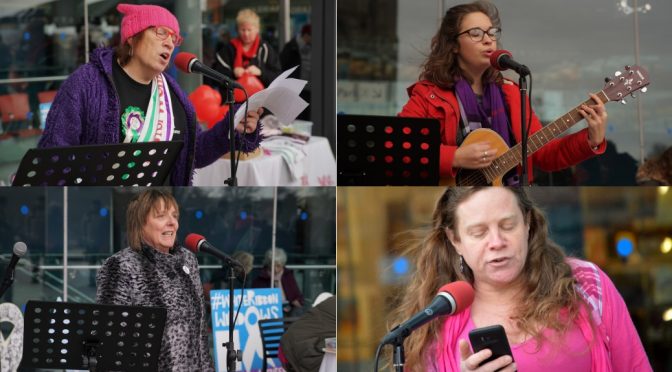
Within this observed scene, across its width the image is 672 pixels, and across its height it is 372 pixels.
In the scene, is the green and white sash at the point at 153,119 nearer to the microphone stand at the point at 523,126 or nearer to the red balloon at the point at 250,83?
the red balloon at the point at 250,83

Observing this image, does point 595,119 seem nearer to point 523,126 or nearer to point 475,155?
point 523,126

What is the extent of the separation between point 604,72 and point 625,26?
0.66ft

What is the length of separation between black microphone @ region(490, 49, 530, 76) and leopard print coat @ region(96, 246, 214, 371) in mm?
1115

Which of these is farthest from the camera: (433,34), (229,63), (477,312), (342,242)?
(229,63)

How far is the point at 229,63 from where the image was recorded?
4426 millimetres

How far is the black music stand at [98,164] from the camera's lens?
2.65 m

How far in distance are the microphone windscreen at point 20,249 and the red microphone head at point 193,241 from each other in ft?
1.54

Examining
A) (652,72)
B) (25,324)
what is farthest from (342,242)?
(652,72)

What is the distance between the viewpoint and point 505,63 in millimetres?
3084

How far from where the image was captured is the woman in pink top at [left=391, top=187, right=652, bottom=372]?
2.83 metres

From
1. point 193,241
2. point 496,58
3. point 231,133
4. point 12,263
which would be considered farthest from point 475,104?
point 12,263

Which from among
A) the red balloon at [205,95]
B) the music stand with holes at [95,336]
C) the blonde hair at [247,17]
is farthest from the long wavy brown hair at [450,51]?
the blonde hair at [247,17]

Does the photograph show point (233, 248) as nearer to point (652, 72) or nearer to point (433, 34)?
point (433, 34)

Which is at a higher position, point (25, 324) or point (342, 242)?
point (342, 242)
